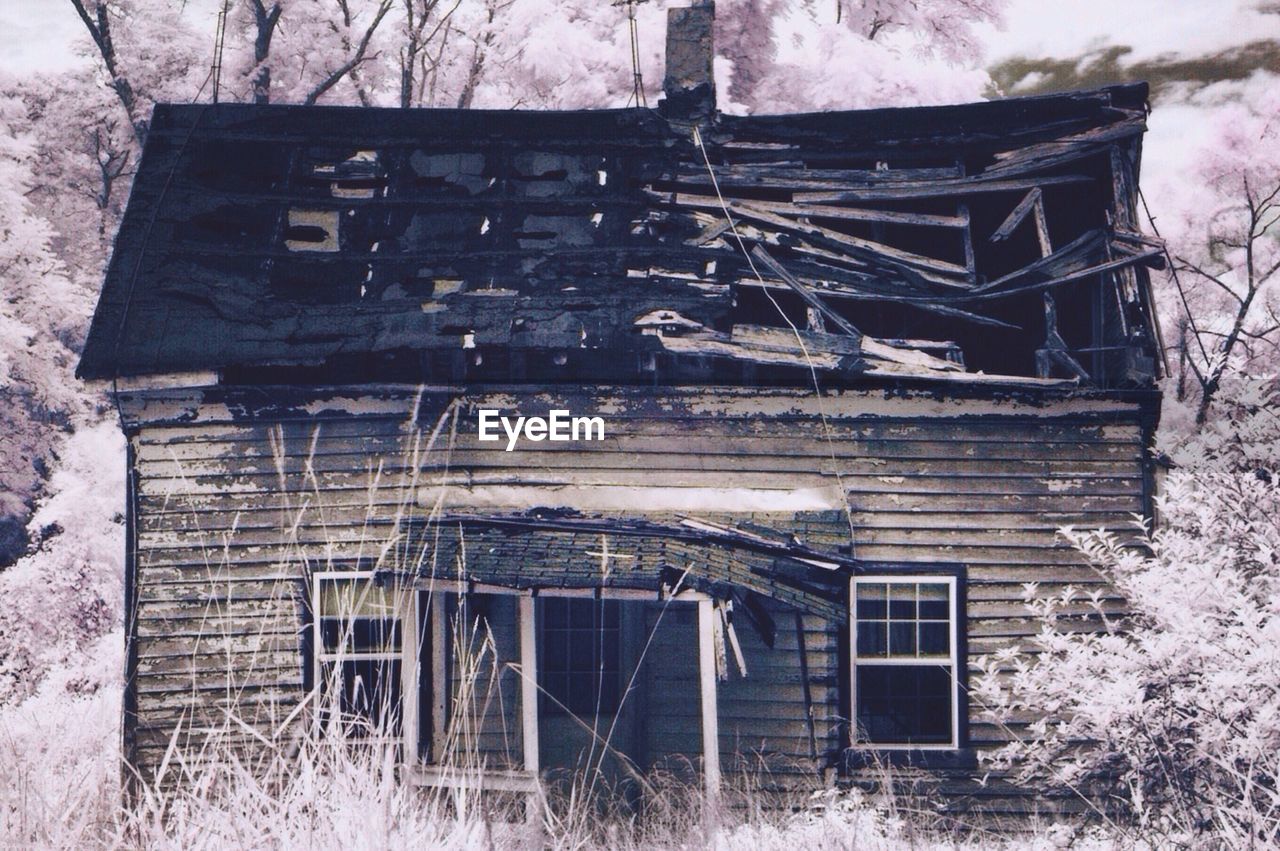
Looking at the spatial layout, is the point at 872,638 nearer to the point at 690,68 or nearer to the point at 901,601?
the point at 901,601

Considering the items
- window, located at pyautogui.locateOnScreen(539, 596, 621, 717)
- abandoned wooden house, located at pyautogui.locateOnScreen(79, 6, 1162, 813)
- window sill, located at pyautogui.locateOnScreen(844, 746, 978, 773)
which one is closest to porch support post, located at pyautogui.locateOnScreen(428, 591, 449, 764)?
abandoned wooden house, located at pyautogui.locateOnScreen(79, 6, 1162, 813)

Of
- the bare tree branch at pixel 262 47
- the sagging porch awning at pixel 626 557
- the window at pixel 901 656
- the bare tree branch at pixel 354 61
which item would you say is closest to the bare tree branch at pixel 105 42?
the bare tree branch at pixel 354 61

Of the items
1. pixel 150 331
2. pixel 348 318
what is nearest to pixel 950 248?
pixel 348 318

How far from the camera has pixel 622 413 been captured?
6.53m

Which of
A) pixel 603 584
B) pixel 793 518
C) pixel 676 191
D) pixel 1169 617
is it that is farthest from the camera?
pixel 676 191

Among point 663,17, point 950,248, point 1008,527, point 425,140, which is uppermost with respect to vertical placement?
point 663,17

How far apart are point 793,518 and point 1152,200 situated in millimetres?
3937

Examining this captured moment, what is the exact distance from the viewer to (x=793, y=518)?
6.22 meters

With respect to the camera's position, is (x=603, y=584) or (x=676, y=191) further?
(x=676, y=191)

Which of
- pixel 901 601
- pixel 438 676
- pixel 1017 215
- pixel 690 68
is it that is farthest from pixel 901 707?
pixel 690 68

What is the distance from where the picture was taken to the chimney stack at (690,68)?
704 cm

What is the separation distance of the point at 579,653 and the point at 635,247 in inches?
117

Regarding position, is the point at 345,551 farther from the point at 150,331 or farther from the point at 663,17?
the point at 663,17

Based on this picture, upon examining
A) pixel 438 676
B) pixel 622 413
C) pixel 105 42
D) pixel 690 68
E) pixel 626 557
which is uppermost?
pixel 105 42
